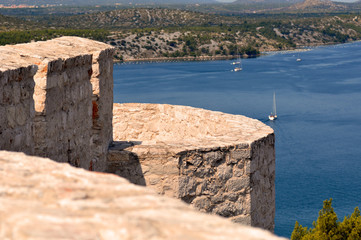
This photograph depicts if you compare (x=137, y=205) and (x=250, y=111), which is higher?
(x=137, y=205)

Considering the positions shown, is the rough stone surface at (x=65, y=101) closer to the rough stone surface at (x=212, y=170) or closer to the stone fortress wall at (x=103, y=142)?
the stone fortress wall at (x=103, y=142)

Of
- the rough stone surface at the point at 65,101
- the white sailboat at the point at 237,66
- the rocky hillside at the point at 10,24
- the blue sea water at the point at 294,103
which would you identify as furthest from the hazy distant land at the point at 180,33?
the rough stone surface at the point at 65,101

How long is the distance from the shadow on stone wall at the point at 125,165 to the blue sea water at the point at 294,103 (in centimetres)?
1916

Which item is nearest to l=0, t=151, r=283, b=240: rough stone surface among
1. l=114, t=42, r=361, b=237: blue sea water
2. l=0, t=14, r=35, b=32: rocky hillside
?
l=114, t=42, r=361, b=237: blue sea water

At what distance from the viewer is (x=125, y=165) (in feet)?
15.5

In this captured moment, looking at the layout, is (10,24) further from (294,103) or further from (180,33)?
(294,103)

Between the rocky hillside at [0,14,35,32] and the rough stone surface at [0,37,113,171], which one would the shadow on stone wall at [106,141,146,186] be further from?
the rocky hillside at [0,14,35,32]

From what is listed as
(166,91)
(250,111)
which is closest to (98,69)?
(250,111)

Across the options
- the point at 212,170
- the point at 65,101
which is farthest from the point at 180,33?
the point at 65,101

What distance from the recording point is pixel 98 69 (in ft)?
15.1

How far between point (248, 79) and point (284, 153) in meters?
25.5

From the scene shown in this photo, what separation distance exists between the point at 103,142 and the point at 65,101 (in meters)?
0.82

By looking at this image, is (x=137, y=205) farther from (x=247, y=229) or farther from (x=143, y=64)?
(x=143, y=64)

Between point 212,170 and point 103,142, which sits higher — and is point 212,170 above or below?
below
